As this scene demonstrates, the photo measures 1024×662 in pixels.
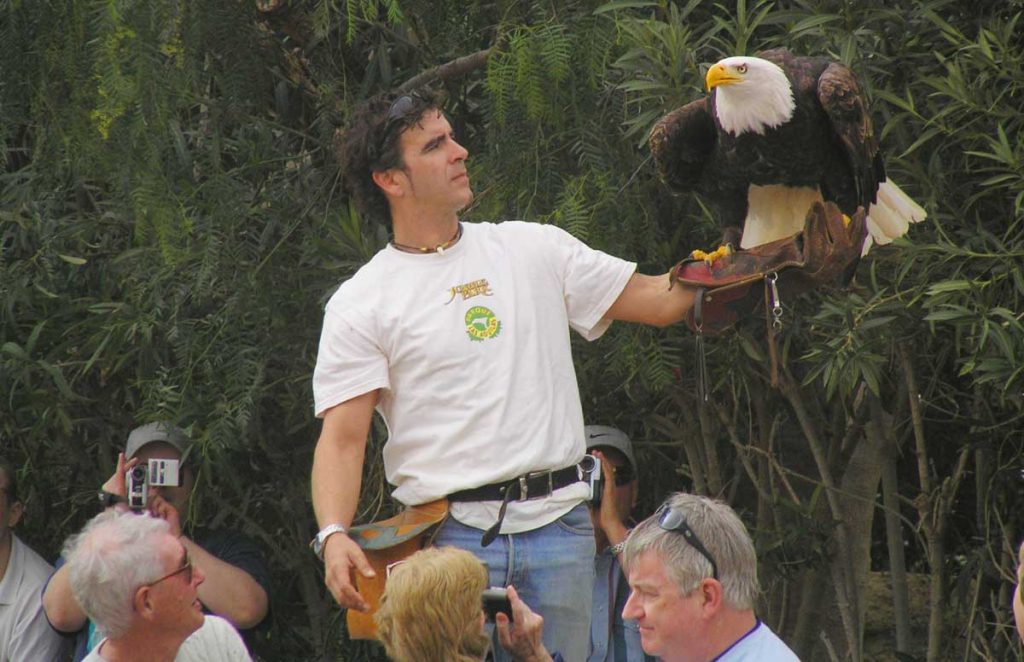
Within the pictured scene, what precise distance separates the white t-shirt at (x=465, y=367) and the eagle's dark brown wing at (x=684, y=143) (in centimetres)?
56

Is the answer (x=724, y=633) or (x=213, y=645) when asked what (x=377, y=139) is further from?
(x=724, y=633)

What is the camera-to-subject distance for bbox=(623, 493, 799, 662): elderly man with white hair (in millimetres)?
2590

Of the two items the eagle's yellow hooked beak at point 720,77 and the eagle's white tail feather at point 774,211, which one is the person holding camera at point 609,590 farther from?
the eagle's yellow hooked beak at point 720,77

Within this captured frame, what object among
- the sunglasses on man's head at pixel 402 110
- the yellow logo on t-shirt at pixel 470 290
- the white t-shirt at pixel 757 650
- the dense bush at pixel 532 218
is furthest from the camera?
the dense bush at pixel 532 218

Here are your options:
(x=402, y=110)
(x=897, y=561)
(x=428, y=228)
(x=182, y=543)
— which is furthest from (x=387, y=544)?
(x=897, y=561)

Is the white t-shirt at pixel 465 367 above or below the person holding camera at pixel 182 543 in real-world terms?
above

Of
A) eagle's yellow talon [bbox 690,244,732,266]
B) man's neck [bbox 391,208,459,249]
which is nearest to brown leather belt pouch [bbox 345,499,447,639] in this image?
man's neck [bbox 391,208,459,249]

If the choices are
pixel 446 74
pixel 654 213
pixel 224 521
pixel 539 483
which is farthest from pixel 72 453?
pixel 539 483

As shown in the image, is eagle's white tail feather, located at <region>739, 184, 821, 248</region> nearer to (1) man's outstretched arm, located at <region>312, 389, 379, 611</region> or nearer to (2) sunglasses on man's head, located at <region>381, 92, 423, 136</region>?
(2) sunglasses on man's head, located at <region>381, 92, 423, 136</region>

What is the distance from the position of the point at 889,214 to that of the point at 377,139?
122cm

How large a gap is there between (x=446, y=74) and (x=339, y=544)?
1.69 metres

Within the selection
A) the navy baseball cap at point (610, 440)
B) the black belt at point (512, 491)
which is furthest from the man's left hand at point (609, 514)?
the black belt at point (512, 491)

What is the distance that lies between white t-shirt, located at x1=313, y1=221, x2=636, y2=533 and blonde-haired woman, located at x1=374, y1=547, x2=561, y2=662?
310mm

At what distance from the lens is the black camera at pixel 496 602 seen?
284 centimetres
